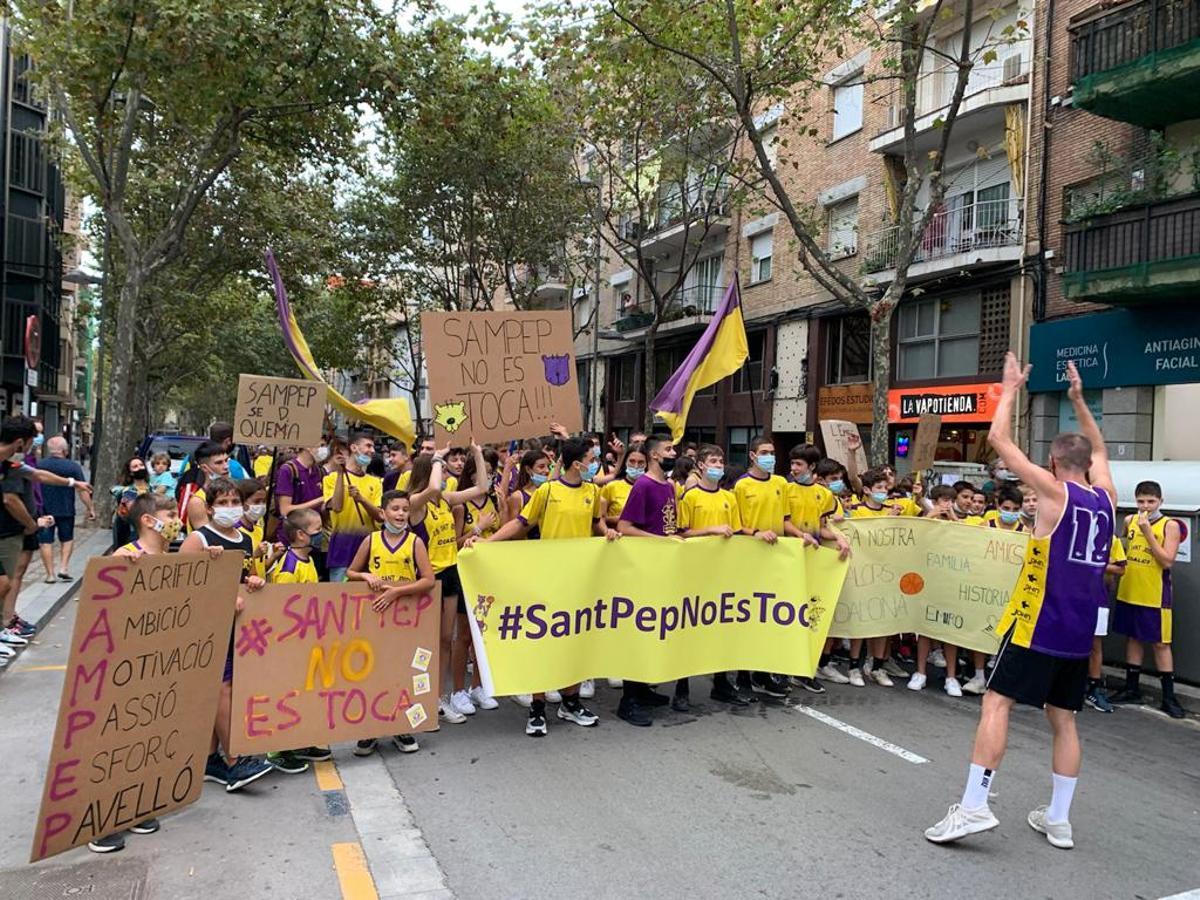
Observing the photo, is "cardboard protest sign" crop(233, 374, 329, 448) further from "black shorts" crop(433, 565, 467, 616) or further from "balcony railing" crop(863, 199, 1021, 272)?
"balcony railing" crop(863, 199, 1021, 272)

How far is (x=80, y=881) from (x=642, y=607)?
3.49 m

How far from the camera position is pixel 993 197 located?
17.9 meters

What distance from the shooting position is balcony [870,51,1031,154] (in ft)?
56.1

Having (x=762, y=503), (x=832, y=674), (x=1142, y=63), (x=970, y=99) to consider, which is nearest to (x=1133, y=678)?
(x=832, y=674)

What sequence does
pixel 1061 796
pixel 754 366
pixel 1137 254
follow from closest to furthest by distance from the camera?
pixel 1061 796 < pixel 1137 254 < pixel 754 366

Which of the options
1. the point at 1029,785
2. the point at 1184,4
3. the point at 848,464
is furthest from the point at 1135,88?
the point at 1029,785

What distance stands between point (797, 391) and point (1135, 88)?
10.8m

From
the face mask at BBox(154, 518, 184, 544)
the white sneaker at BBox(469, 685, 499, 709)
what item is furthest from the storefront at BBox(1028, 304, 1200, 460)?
the face mask at BBox(154, 518, 184, 544)

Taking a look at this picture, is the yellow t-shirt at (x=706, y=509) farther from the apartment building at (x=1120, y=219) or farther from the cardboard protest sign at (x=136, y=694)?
the apartment building at (x=1120, y=219)

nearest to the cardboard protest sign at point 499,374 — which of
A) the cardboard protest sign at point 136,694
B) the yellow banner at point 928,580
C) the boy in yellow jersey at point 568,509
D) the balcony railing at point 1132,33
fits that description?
the boy in yellow jersey at point 568,509

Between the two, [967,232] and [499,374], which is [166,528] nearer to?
[499,374]

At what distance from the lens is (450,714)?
19.6ft

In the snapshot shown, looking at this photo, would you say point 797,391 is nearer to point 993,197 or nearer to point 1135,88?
point 993,197

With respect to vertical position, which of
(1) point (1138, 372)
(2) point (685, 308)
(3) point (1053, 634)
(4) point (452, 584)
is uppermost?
(2) point (685, 308)
